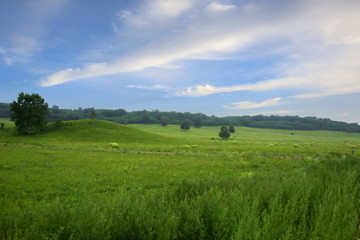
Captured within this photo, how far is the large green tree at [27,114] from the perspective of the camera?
70625mm

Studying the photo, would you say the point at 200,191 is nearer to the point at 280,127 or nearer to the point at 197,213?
the point at 197,213

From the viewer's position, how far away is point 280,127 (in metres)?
180

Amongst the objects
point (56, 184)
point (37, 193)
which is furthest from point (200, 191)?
point (56, 184)

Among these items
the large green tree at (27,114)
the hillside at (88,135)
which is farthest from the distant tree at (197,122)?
the large green tree at (27,114)

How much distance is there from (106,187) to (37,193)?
11.4ft

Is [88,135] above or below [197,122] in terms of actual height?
below

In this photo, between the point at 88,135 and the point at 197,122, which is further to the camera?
→ the point at 197,122

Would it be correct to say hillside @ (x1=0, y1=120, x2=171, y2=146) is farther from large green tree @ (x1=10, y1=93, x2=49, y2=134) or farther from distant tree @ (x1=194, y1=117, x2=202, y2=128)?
distant tree @ (x1=194, y1=117, x2=202, y2=128)

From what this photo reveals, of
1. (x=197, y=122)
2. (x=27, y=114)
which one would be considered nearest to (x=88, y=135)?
(x=27, y=114)

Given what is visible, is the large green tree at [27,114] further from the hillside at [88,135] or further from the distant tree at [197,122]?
the distant tree at [197,122]

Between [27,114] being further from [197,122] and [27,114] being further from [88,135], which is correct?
[197,122]

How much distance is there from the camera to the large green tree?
70.6 metres

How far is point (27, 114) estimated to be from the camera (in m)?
70.2

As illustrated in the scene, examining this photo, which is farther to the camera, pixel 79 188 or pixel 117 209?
pixel 79 188
